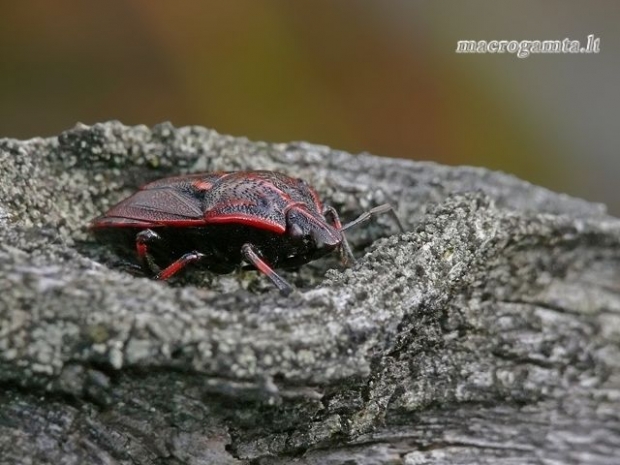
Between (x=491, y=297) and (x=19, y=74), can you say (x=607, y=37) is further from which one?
(x=19, y=74)

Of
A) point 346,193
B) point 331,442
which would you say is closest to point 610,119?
point 346,193

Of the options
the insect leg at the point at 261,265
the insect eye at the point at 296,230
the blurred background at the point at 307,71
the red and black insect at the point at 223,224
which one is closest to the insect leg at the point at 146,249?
the red and black insect at the point at 223,224

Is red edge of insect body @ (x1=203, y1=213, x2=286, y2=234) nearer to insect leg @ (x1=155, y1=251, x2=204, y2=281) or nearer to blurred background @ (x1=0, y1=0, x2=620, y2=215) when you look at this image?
insect leg @ (x1=155, y1=251, x2=204, y2=281)

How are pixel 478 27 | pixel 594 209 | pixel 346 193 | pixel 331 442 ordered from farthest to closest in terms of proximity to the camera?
pixel 478 27 → pixel 594 209 → pixel 346 193 → pixel 331 442

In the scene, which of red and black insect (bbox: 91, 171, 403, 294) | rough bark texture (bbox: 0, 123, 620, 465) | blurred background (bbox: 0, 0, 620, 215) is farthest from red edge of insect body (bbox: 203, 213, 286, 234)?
blurred background (bbox: 0, 0, 620, 215)

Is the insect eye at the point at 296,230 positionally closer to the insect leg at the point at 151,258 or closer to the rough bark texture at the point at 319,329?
the rough bark texture at the point at 319,329
